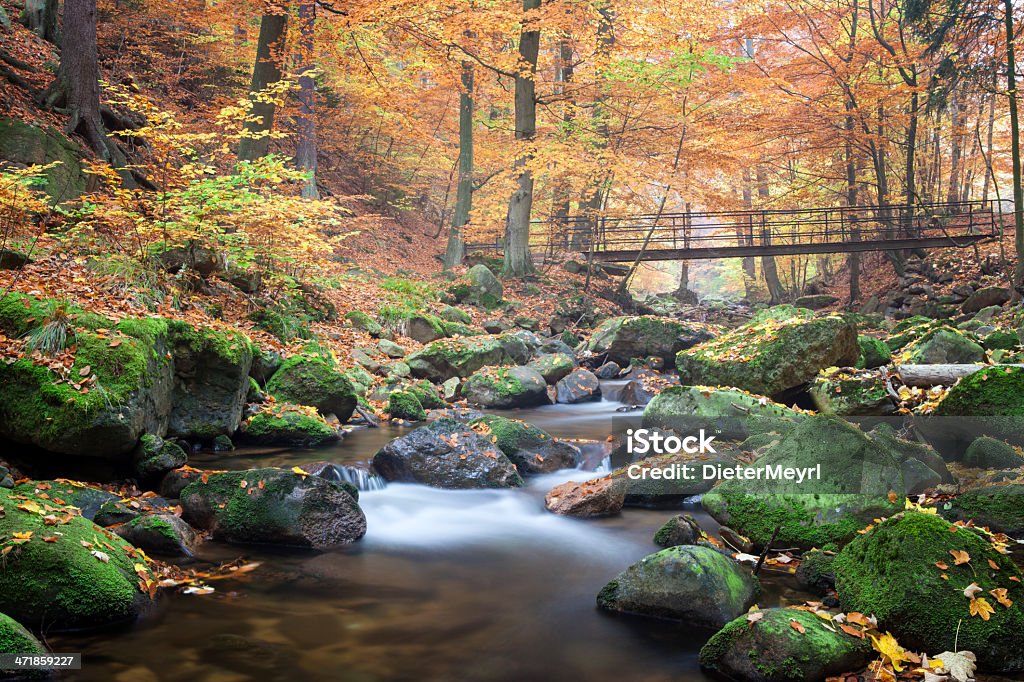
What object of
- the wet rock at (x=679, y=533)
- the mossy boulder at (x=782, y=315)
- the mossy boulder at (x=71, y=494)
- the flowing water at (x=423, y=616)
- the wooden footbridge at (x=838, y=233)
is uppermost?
the wooden footbridge at (x=838, y=233)

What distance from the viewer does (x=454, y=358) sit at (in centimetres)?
1205

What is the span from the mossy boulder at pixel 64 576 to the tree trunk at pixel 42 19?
1270 centimetres

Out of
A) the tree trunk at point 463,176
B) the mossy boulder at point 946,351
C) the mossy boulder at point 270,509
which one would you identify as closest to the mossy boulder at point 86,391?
the mossy boulder at point 270,509

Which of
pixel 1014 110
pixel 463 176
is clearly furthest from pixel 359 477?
pixel 463 176

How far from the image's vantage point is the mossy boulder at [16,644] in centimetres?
312

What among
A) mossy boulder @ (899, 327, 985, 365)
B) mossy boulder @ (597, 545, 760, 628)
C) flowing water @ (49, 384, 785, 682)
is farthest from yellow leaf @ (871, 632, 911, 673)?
mossy boulder @ (899, 327, 985, 365)

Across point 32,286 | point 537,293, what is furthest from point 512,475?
point 537,293

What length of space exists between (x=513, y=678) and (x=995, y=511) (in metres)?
3.34

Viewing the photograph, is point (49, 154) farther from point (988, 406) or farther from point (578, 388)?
point (988, 406)

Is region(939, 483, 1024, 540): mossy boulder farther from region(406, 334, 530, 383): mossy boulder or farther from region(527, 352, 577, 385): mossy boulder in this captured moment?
region(406, 334, 530, 383): mossy boulder

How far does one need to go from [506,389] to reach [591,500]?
16.2 feet

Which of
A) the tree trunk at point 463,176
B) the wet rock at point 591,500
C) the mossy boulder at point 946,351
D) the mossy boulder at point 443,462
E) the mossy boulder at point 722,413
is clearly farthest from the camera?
the tree trunk at point 463,176

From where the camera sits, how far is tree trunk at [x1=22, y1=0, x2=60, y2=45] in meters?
13.0

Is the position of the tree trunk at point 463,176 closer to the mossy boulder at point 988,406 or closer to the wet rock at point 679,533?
the mossy boulder at point 988,406
